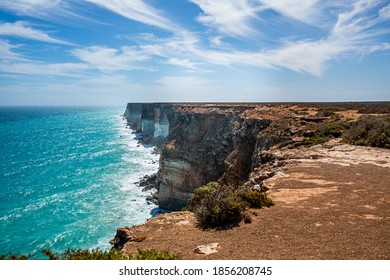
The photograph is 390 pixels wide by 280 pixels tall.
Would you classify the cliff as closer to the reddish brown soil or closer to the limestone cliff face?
the limestone cliff face

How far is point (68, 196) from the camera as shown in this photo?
44.6 metres

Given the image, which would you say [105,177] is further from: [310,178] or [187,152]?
[310,178]

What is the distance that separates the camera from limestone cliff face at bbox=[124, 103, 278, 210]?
3244 centimetres

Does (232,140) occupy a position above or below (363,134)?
below

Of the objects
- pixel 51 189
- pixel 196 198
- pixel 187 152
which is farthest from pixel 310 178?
pixel 51 189

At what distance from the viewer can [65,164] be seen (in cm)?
6569

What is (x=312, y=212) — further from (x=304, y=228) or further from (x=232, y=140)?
(x=232, y=140)

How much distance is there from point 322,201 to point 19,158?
253ft

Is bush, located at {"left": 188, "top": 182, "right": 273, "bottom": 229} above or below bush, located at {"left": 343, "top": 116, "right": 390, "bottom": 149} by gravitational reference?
below

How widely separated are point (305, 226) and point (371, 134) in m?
16.0

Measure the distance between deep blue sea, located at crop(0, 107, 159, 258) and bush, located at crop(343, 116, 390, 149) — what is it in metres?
24.1

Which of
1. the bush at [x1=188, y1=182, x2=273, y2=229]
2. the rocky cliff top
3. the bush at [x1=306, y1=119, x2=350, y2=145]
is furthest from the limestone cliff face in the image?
the bush at [x1=188, y1=182, x2=273, y2=229]

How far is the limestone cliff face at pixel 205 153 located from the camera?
32438 millimetres

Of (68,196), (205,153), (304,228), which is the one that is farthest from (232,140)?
(304,228)
